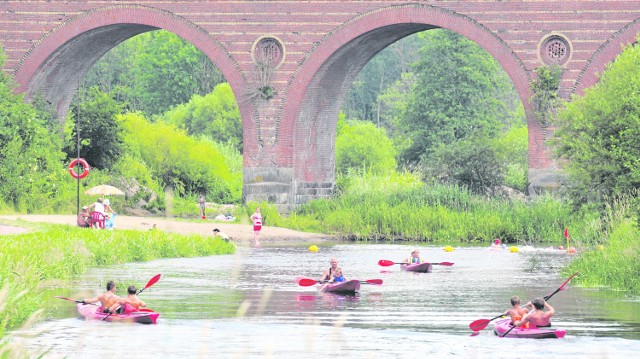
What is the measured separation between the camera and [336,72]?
Answer: 4731 cm

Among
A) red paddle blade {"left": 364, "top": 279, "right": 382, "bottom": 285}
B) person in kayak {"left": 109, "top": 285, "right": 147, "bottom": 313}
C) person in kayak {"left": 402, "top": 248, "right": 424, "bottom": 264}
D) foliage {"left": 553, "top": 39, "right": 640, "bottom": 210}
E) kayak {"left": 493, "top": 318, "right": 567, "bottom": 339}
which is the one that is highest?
foliage {"left": 553, "top": 39, "right": 640, "bottom": 210}

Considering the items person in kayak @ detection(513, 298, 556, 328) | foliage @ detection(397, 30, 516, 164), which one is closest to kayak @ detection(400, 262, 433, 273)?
person in kayak @ detection(513, 298, 556, 328)

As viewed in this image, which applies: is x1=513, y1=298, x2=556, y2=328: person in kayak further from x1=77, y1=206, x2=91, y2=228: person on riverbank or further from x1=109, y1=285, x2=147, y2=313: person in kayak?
x1=77, y1=206, x2=91, y2=228: person on riverbank

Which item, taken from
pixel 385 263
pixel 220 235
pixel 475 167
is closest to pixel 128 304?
pixel 385 263

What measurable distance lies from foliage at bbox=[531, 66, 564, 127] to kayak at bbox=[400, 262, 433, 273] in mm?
12288

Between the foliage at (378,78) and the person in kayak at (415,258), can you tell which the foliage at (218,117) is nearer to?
the foliage at (378,78)

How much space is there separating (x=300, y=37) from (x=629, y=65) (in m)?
15.2

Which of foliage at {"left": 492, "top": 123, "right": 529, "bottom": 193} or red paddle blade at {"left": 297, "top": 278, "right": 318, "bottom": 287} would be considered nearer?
red paddle blade at {"left": 297, "top": 278, "right": 318, "bottom": 287}

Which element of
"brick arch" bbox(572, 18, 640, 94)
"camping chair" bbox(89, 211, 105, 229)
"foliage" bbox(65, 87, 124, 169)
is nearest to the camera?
"camping chair" bbox(89, 211, 105, 229)

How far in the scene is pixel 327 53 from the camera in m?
45.4

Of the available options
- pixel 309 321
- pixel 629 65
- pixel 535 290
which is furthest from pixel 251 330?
pixel 629 65

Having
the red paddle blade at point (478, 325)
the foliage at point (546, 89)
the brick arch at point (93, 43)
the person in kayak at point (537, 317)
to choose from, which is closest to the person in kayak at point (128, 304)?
the red paddle blade at point (478, 325)

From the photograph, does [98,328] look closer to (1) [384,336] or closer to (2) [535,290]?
(1) [384,336]

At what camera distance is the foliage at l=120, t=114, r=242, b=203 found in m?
54.8
